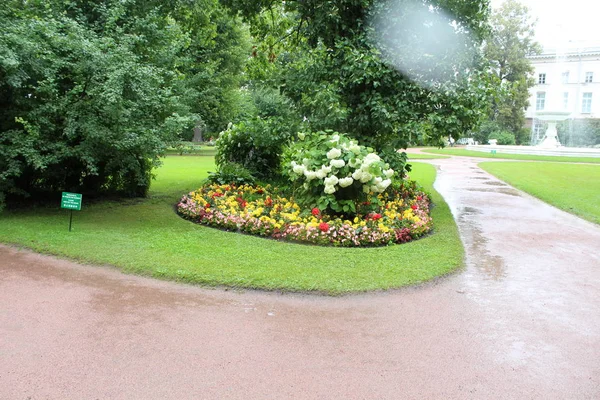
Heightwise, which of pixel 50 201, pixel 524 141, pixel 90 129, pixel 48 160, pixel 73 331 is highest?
pixel 524 141

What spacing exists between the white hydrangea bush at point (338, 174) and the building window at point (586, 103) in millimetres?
62078

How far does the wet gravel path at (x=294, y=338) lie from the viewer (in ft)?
10.3

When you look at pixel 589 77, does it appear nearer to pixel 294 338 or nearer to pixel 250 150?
pixel 250 150

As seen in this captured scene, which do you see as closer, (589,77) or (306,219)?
(306,219)

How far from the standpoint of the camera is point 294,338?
12.7 ft

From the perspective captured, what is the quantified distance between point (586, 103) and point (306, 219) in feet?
210

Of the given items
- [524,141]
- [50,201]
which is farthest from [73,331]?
[524,141]

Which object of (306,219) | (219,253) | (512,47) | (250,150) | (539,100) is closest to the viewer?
(219,253)

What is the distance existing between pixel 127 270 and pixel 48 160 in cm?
306

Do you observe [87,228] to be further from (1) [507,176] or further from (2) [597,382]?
(1) [507,176]

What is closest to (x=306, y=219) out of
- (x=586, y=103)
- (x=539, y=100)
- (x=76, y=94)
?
(x=76, y=94)

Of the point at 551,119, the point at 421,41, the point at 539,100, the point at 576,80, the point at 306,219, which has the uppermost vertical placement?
the point at 576,80

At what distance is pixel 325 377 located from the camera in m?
3.26

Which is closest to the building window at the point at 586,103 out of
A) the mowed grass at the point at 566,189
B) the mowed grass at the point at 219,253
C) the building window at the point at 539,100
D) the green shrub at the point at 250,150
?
the building window at the point at 539,100
